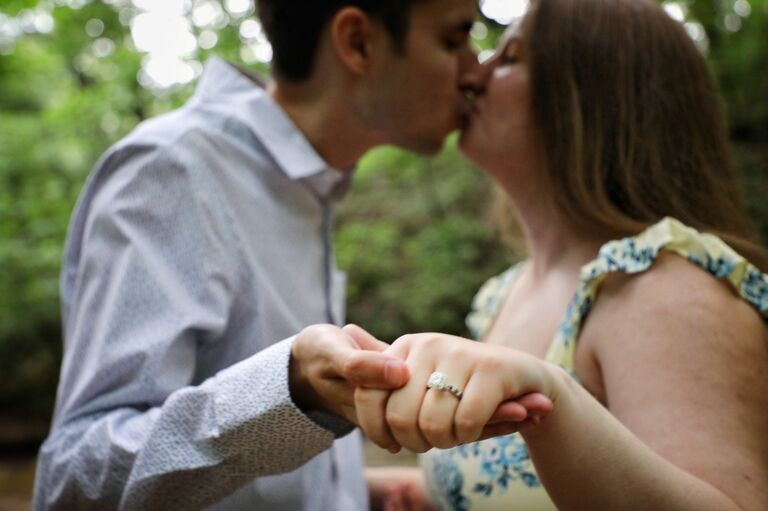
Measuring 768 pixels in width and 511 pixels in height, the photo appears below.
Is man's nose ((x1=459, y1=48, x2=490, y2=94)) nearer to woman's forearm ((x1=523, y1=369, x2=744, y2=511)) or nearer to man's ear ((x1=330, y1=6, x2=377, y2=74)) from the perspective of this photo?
man's ear ((x1=330, y1=6, x2=377, y2=74))

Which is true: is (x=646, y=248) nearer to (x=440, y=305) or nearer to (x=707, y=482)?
(x=707, y=482)

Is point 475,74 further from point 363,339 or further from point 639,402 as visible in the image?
point 363,339

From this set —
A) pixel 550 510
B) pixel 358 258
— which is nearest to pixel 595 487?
pixel 550 510

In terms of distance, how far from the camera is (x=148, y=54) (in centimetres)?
529

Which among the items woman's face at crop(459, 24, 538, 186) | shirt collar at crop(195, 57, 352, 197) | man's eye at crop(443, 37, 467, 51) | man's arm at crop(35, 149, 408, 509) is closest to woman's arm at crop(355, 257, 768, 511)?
man's arm at crop(35, 149, 408, 509)

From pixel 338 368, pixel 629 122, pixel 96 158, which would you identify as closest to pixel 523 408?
pixel 338 368

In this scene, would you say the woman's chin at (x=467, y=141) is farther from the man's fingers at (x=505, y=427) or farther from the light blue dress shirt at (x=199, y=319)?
the man's fingers at (x=505, y=427)

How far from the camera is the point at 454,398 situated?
978 mm

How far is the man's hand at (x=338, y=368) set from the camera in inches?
39.7

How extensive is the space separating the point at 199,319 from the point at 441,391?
2.53 ft

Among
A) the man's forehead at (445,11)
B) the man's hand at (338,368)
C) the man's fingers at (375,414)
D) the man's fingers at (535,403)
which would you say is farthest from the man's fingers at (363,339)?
the man's forehead at (445,11)

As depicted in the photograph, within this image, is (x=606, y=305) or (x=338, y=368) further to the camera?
(x=606, y=305)

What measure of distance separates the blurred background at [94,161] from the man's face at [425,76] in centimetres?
272

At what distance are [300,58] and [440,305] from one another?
414 centimetres
